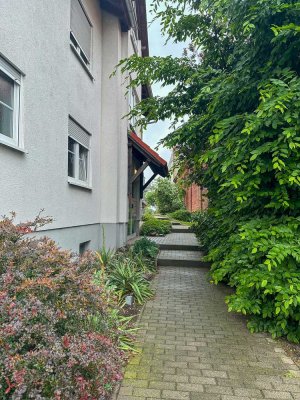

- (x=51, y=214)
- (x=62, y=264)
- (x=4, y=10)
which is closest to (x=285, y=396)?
(x=62, y=264)

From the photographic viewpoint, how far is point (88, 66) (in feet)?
26.2

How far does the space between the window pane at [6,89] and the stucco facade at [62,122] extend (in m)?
0.16

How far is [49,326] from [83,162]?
6097mm

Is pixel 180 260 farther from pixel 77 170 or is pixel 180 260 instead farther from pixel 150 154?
pixel 77 170

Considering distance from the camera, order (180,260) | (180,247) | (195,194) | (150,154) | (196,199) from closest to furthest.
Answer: (180,260)
(150,154)
(180,247)
(196,199)
(195,194)

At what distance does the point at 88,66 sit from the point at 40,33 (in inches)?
129

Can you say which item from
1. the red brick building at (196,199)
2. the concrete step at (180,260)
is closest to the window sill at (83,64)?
the red brick building at (196,199)

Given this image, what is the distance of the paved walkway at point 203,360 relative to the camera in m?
3.04

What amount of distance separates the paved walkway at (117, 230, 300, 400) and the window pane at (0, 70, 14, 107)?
364 centimetres

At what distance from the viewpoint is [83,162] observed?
7.88 meters

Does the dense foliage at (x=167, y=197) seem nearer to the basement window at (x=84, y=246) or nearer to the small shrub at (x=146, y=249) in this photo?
the small shrub at (x=146, y=249)

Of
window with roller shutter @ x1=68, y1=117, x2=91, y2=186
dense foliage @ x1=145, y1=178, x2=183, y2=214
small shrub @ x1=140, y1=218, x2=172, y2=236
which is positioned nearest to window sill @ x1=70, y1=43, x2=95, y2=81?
window with roller shutter @ x1=68, y1=117, x2=91, y2=186

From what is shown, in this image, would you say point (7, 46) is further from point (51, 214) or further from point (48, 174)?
point (51, 214)


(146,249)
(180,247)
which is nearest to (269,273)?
(146,249)
